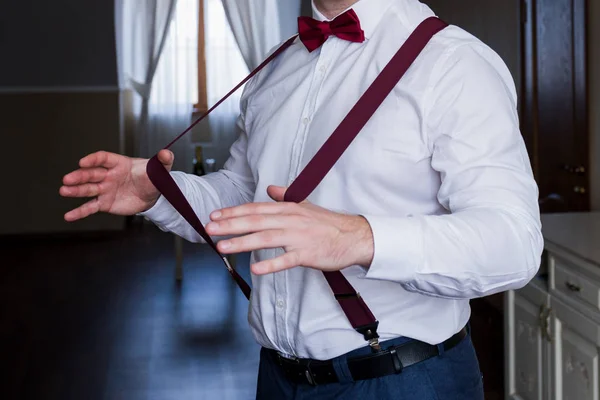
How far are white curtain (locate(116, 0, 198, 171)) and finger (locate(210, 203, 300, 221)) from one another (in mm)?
7623

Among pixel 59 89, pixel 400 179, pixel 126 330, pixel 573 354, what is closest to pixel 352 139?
pixel 400 179

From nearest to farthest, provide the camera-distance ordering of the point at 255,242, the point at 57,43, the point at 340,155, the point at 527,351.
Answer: the point at 255,242
the point at 340,155
the point at 527,351
the point at 57,43

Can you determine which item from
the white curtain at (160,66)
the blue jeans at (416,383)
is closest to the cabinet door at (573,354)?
the blue jeans at (416,383)

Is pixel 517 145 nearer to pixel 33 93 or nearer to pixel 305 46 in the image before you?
pixel 305 46

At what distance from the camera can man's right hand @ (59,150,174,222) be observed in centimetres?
143

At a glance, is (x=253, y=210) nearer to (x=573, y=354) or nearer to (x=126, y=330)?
(x=573, y=354)

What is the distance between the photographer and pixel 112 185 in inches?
58.5

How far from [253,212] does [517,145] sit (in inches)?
17.4

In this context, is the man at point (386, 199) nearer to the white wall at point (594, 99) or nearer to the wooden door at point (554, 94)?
the white wall at point (594, 99)

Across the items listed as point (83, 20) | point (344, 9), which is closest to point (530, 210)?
point (344, 9)

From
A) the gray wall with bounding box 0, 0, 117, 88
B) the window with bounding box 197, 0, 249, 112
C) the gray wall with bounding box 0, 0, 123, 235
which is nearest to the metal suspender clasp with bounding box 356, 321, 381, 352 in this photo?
the gray wall with bounding box 0, 0, 117, 88

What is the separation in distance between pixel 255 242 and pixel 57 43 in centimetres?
771

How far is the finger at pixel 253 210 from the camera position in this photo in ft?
3.13

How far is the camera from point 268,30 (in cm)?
868
